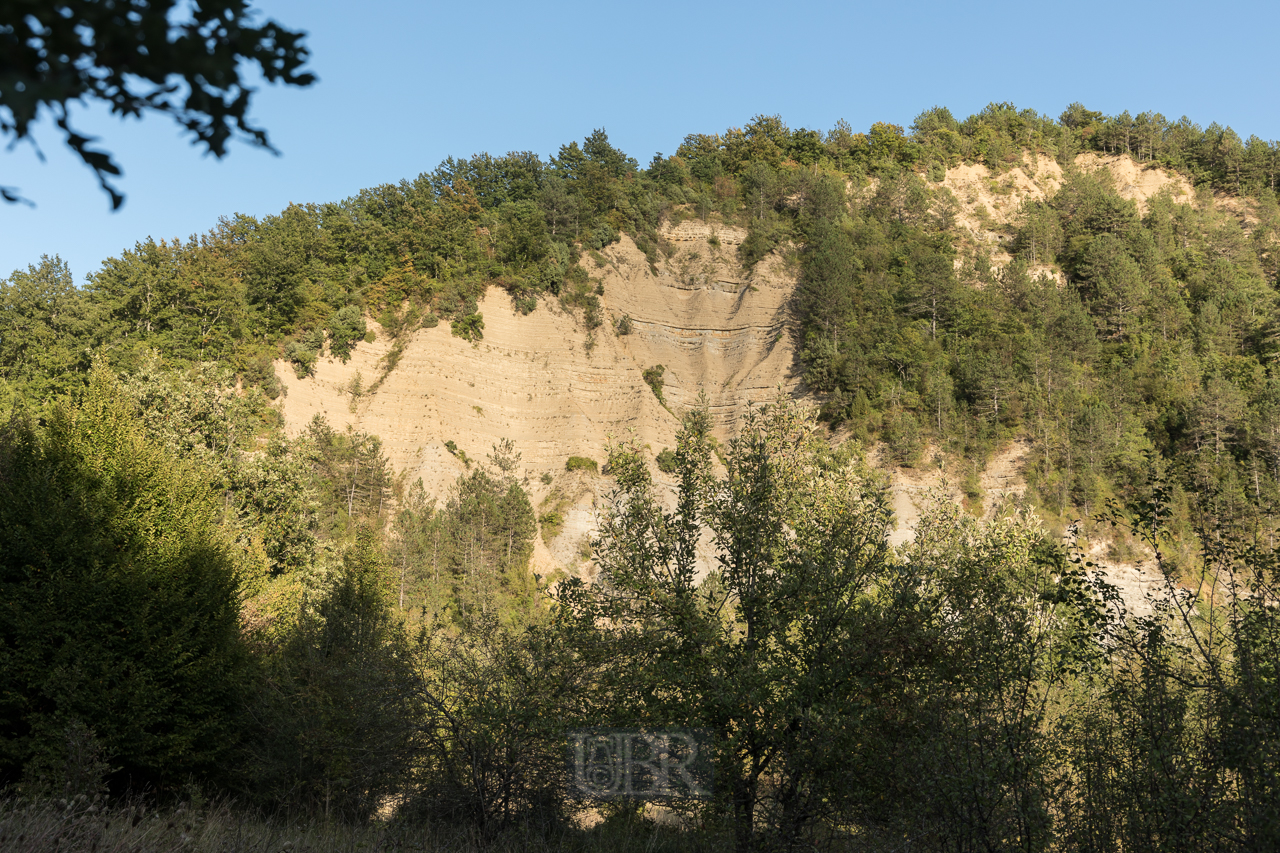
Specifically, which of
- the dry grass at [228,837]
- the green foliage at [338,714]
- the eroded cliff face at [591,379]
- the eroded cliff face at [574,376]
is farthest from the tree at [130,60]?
the eroded cliff face at [574,376]

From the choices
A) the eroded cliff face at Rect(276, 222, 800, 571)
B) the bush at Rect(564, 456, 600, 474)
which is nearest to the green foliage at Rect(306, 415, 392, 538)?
the eroded cliff face at Rect(276, 222, 800, 571)

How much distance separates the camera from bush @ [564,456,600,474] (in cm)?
5266

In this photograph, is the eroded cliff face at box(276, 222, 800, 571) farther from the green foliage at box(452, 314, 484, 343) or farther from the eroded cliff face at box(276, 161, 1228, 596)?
the green foliage at box(452, 314, 484, 343)

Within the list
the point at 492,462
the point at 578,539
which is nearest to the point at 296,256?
the point at 492,462

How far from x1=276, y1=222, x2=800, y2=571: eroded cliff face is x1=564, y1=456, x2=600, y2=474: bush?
0.46 meters

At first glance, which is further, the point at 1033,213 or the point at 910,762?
the point at 1033,213

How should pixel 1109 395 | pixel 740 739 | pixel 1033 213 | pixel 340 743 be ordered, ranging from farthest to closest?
pixel 1033 213, pixel 1109 395, pixel 340 743, pixel 740 739

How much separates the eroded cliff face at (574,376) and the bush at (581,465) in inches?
18.0

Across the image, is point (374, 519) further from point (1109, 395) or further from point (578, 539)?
point (1109, 395)

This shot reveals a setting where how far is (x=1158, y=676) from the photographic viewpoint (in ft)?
24.6

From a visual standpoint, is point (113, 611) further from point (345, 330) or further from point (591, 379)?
point (591, 379)

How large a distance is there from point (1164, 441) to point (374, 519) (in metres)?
52.4

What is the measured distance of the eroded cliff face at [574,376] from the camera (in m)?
51.3

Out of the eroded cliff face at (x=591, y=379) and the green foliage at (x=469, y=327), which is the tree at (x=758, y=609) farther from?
the green foliage at (x=469, y=327)
